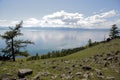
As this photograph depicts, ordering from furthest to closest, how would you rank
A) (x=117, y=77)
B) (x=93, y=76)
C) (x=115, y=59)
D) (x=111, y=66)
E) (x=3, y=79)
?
(x=115, y=59) < (x=111, y=66) < (x=117, y=77) < (x=93, y=76) < (x=3, y=79)

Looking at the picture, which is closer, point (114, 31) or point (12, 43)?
point (12, 43)

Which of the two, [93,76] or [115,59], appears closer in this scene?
[93,76]

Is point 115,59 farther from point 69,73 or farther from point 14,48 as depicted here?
point 14,48

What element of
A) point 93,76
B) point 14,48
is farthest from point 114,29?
point 93,76

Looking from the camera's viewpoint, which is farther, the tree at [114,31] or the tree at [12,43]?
the tree at [114,31]

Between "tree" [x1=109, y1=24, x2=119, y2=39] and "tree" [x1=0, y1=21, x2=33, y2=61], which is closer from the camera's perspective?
"tree" [x1=0, y1=21, x2=33, y2=61]

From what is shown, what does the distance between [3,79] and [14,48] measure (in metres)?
25.5

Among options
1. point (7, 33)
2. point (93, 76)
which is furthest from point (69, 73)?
point (7, 33)

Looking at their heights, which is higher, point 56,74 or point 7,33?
point 7,33

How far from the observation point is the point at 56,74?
15.1m

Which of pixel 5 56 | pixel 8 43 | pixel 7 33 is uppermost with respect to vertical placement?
pixel 7 33

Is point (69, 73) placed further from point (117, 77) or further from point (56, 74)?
point (117, 77)

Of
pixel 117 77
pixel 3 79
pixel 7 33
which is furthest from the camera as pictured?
pixel 7 33

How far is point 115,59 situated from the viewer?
22.6 meters
